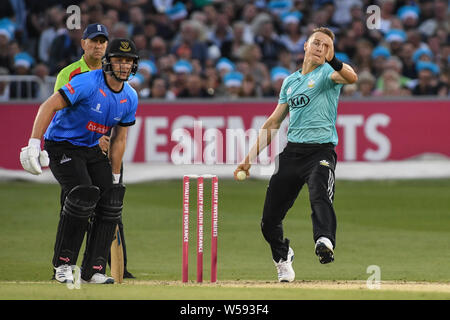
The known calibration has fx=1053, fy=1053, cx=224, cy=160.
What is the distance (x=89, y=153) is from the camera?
9.50 metres

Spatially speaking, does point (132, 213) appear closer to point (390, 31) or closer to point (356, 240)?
point (356, 240)

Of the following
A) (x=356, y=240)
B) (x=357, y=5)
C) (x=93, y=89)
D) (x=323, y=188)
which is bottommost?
(x=356, y=240)

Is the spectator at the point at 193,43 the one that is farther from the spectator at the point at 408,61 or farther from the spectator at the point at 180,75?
the spectator at the point at 408,61

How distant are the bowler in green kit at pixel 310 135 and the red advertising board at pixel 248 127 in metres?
9.25

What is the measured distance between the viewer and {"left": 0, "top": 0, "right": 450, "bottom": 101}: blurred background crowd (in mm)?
20172

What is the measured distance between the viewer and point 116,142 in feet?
32.2

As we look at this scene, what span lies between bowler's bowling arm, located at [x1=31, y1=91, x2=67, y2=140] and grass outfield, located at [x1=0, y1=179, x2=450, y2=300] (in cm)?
129

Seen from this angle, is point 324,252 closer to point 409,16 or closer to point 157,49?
point 157,49

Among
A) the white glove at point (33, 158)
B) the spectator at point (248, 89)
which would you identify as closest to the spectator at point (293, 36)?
the spectator at point (248, 89)

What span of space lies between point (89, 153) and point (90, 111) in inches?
16.7

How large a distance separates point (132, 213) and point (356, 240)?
3898 mm

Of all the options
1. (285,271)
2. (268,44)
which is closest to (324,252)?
(285,271)

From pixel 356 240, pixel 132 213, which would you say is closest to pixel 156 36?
pixel 132 213

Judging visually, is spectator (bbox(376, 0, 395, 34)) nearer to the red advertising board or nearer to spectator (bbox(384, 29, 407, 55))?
spectator (bbox(384, 29, 407, 55))
